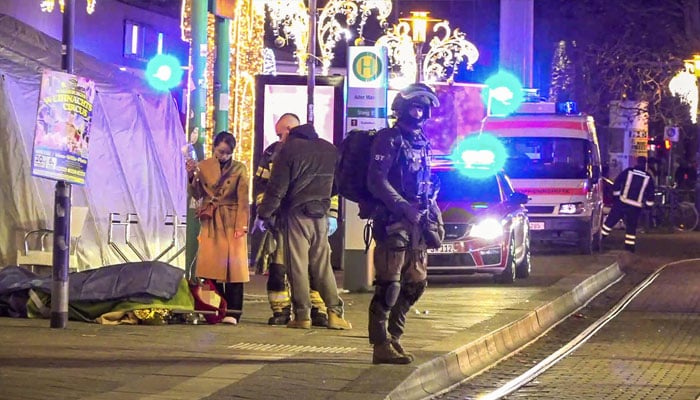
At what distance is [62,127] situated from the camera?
37.3 ft

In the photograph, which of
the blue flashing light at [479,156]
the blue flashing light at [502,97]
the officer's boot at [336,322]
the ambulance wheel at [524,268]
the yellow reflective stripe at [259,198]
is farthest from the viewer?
the blue flashing light at [502,97]

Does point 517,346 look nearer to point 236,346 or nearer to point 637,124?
point 236,346

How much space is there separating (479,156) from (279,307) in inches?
443

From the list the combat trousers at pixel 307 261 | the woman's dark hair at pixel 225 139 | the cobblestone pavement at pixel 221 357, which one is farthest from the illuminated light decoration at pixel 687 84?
the combat trousers at pixel 307 261

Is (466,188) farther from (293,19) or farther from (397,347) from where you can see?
(293,19)

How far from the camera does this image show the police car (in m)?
18.1

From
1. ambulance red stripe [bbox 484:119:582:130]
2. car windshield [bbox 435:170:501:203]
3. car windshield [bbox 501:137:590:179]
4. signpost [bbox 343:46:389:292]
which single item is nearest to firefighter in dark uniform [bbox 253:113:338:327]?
signpost [bbox 343:46:389:292]

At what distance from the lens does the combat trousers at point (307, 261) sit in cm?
1196

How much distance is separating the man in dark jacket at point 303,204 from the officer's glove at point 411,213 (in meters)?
2.17

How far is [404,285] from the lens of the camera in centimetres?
1007

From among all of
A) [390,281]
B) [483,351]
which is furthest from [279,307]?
[390,281]

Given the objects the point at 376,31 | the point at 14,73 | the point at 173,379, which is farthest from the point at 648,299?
the point at 376,31

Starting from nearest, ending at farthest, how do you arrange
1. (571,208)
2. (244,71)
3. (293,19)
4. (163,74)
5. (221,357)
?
1. (221,357)
2. (244,71)
3. (163,74)
4. (571,208)
5. (293,19)

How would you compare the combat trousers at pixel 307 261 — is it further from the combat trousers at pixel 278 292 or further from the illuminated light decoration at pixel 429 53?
the illuminated light decoration at pixel 429 53
